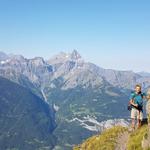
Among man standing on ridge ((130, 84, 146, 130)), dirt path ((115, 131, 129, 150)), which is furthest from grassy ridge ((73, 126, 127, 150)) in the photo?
man standing on ridge ((130, 84, 146, 130))

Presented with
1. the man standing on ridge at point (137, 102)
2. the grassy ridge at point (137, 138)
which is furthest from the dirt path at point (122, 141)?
the man standing on ridge at point (137, 102)

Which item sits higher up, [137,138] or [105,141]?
[137,138]

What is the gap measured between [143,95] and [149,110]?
6.02ft

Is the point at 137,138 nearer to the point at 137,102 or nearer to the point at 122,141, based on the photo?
the point at 137,102

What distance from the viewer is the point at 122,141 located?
37719 millimetres

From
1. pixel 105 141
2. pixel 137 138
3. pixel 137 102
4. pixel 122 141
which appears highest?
pixel 137 102

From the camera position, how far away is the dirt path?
36.8 meters

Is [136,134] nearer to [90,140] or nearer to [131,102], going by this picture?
[131,102]

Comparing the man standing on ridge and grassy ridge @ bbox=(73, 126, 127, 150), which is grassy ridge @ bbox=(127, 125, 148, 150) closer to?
the man standing on ridge

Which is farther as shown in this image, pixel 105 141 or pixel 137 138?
pixel 105 141

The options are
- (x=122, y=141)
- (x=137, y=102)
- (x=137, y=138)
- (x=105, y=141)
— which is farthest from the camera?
(x=105, y=141)

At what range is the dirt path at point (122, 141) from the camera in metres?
36.8

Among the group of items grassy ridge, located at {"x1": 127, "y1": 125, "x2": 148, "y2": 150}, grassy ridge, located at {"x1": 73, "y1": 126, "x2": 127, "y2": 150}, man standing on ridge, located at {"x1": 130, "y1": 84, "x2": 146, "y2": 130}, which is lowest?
grassy ridge, located at {"x1": 73, "y1": 126, "x2": 127, "y2": 150}

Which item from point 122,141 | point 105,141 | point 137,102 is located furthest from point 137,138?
point 105,141
